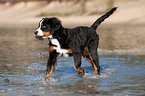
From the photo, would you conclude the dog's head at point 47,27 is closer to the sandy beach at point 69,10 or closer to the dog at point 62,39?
the dog at point 62,39

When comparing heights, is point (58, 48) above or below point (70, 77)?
above

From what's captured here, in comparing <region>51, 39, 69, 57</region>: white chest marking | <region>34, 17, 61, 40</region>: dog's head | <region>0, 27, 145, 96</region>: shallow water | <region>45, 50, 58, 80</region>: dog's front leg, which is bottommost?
<region>0, 27, 145, 96</region>: shallow water

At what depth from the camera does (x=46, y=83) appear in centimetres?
888

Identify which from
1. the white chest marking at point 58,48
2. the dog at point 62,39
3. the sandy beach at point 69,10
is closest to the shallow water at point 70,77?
the dog at point 62,39

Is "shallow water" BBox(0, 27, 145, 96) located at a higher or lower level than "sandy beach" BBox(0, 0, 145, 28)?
higher

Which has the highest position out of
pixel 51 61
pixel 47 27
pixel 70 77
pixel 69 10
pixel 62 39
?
pixel 47 27

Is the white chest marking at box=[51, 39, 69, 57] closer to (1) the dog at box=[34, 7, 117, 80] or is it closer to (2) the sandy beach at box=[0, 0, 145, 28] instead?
(1) the dog at box=[34, 7, 117, 80]

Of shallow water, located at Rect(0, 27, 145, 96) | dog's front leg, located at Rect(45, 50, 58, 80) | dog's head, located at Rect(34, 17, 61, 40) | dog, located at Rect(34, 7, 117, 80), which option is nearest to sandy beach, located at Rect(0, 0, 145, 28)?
shallow water, located at Rect(0, 27, 145, 96)

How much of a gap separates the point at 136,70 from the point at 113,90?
106 inches

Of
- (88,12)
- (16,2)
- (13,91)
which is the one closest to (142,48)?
(13,91)

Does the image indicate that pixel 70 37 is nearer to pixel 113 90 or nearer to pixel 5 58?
pixel 113 90

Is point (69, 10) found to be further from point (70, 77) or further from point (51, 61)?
point (51, 61)

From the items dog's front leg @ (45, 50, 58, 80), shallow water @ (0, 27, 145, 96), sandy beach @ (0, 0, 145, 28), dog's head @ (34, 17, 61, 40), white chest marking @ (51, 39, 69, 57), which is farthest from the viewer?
sandy beach @ (0, 0, 145, 28)

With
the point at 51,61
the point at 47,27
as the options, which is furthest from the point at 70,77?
the point at 47,27
